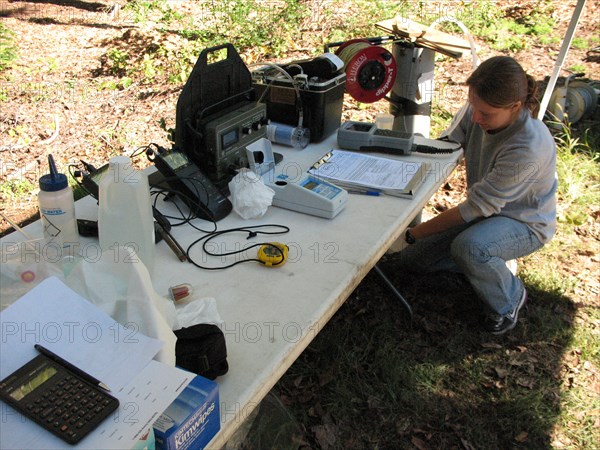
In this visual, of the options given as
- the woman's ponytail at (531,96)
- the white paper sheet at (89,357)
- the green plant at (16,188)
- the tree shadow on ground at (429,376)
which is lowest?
the tree shadow on ground at (429,376)

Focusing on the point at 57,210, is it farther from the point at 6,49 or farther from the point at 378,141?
the point at 6,49

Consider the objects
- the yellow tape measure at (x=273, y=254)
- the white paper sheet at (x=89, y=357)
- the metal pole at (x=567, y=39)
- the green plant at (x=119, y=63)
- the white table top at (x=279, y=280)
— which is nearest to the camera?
the white paper sheet at (x=89, y=357)

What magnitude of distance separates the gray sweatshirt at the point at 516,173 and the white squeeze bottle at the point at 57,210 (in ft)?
4.65

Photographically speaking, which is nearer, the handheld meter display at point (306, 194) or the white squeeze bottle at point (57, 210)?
the white squeeze bottle at point (57, 210)

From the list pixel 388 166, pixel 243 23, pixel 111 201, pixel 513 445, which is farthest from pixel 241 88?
pixel 243 23

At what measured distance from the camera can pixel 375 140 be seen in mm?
2123

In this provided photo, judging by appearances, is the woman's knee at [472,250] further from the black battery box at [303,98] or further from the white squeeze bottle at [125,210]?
the white squeeze bottle at [125,210]

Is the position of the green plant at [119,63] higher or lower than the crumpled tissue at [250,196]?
lower

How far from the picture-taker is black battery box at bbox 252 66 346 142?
6.98 feet

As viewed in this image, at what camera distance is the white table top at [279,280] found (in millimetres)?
1146

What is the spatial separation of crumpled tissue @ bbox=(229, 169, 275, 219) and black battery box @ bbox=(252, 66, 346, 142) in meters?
0.56

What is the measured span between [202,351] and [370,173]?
3.52ft

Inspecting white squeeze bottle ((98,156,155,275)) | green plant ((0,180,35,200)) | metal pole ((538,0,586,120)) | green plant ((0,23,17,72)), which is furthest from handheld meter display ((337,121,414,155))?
green plant ((0,23,17,72))

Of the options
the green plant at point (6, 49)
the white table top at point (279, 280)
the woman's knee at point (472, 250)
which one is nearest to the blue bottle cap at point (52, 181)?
the white table top at point (279, 280)
